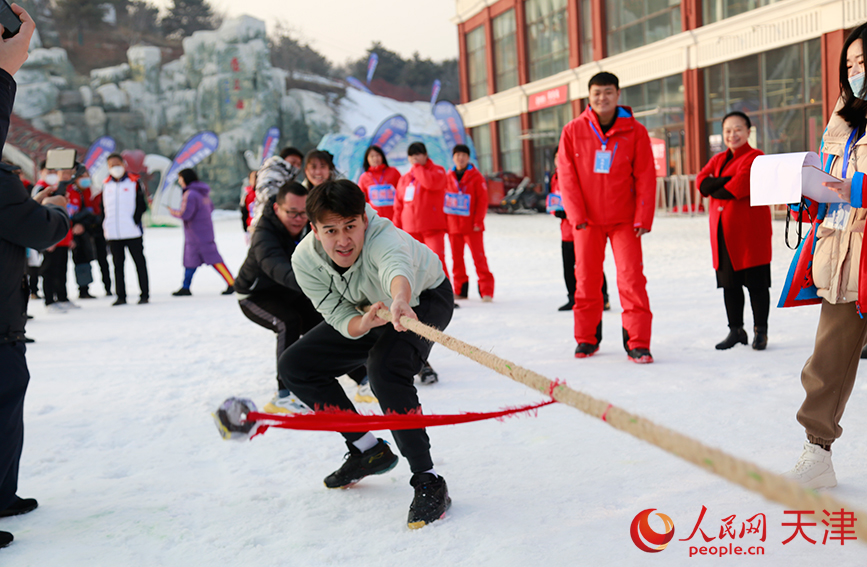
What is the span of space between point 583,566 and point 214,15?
168 ft

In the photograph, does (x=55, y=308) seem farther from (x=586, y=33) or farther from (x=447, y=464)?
(x=586, y=33)

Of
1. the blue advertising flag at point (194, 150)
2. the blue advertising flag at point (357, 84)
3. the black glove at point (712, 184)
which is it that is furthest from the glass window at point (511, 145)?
the black glove at point (712, 184)

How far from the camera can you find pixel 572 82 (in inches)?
934

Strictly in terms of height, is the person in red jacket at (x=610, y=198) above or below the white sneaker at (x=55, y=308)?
above

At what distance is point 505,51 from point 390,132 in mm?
7105

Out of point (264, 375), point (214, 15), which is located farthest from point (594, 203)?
point (214, 15)

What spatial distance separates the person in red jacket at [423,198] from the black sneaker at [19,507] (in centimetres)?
471

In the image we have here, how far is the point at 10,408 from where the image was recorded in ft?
8.39

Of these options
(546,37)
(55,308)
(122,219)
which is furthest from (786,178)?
(546,37)

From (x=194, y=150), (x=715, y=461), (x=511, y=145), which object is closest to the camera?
(x=715, y=461)

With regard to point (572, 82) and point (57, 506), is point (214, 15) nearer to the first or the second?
point (572, 82)

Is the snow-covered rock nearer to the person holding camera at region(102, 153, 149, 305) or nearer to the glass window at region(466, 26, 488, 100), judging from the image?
the glass window at region(466, 26, 488, 100)

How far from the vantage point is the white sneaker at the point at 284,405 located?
392cm

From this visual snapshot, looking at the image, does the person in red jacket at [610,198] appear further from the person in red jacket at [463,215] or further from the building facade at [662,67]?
the building facade at [662,67]
